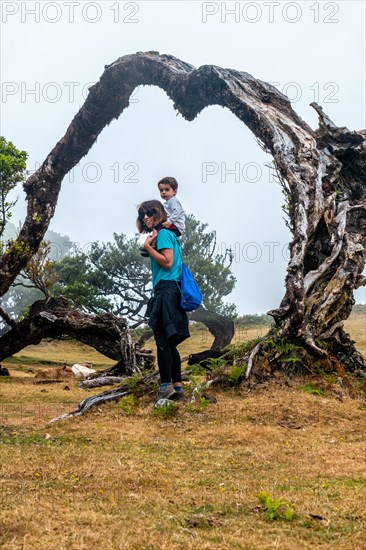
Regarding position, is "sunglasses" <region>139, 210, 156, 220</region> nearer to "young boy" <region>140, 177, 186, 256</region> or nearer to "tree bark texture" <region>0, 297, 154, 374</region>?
"young boy" <region>140, 177, 186, 256</region>

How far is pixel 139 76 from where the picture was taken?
43.2ft

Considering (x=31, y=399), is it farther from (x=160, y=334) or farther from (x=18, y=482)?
(x=18, y=482)

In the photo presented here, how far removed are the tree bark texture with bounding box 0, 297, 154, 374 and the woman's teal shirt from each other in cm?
745

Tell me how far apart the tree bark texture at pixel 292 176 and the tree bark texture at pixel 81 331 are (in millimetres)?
1477

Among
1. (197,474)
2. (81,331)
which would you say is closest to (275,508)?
(197,474)

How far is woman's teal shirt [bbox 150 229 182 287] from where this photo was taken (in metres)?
6.75

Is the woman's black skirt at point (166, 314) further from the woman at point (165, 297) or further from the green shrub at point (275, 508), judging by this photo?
the green shrub at point (275, 508)

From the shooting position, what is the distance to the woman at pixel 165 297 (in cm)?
664

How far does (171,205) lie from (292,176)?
2795 millimetres

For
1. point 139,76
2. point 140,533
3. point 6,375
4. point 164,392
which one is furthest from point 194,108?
point 140,533

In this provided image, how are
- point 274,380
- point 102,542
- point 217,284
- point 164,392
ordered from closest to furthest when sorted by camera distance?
1. point 102,542
2. point 164,392
3. point 274,380
4. point 217,284

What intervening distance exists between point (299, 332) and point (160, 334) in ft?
6.37

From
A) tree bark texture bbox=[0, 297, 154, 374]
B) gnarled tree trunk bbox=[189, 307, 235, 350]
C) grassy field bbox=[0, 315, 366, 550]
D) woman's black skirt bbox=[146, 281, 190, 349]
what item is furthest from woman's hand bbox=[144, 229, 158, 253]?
gnarled tree trunk bbox=[189, 307, 235, 350]

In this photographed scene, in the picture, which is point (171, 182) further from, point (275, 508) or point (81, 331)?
point (81, 331)
